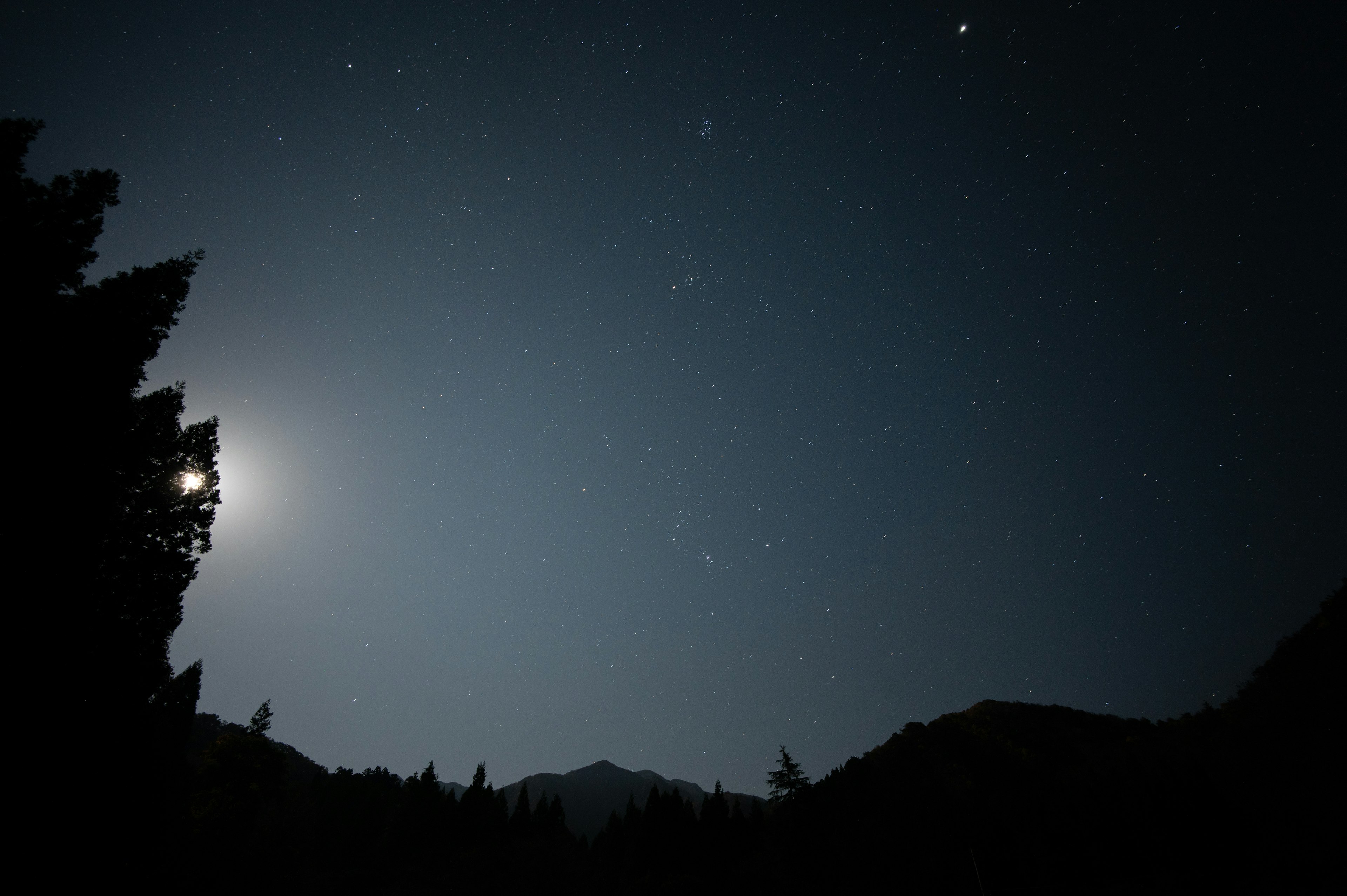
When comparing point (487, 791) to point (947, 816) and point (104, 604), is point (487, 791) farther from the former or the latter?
point (104, 604)

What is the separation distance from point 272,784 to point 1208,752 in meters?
77.3

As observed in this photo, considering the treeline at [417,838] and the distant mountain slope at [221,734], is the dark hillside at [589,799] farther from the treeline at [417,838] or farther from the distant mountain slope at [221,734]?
the treeline at [417,838]

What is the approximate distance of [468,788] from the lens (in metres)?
61.5

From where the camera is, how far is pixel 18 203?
35.7 ft

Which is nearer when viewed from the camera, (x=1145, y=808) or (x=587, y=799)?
(x=1145, y=808)

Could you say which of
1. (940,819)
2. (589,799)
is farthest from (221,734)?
(589,799)

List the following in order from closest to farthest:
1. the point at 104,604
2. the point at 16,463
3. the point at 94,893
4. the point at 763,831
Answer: the point at 16,463 → the point at 94,893 → the point at 104,604 → the point at 763,831

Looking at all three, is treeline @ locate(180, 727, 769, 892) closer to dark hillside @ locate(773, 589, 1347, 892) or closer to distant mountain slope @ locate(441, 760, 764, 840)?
dark hillside @ locate(773, 589, 1347, 892)

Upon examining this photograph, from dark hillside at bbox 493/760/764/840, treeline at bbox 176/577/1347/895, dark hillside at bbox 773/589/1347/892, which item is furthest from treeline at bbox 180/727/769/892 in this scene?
dark hillside at bbox 493/760/764/840

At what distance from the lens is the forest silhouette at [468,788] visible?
10.5 m

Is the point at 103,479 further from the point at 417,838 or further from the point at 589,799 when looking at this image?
the point at 589,799

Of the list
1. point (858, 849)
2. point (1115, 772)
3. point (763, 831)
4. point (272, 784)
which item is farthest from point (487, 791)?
point (1115, 772)

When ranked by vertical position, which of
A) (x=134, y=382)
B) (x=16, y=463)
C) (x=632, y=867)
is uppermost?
(x=134, y=382)

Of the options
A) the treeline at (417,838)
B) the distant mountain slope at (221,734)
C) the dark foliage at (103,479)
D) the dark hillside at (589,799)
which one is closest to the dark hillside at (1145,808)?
the treeline at (417,838)
